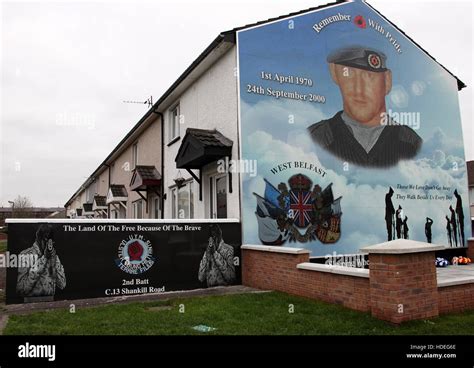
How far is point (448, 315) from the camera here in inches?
248

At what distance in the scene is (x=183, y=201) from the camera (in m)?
13.6

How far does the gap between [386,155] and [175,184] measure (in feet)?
22.4

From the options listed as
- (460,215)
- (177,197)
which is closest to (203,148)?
(177,197)

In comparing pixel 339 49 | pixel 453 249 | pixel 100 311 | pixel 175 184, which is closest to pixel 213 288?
pixel 100 311

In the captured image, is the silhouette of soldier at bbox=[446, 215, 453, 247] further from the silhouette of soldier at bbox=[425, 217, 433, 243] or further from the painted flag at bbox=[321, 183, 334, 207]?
the painted flag at bbox=[321, 183, 334, 207]

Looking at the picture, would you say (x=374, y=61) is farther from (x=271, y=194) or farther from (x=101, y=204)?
(x=101, y=204)

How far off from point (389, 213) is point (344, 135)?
8.83 feet

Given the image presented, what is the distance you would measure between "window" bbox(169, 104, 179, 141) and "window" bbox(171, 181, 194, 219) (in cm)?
197

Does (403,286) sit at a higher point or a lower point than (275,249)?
lower

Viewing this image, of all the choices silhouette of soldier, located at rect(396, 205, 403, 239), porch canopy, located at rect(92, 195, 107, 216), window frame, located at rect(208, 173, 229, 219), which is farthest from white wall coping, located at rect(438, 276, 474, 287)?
porch canopy, located at rect(92, 195, 107, 216)

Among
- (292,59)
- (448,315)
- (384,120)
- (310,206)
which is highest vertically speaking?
(292,59)

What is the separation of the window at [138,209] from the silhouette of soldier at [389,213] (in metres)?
11.4

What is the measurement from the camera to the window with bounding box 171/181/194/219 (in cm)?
1288
